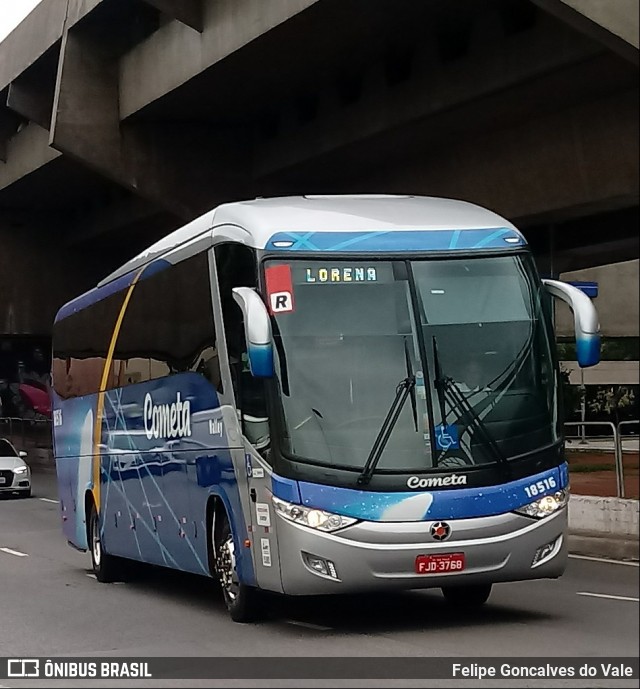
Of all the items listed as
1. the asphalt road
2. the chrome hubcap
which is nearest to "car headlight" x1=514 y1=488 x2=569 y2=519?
the asphalt road

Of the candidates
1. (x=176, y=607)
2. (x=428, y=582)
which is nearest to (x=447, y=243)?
(x=428, y=582)

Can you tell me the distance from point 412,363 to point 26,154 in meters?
29.2

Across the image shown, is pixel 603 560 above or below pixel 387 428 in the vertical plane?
below

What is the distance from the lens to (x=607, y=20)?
16438 millimetres

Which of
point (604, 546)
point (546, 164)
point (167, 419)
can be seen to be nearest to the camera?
point (167, 419)

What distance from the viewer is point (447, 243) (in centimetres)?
1104

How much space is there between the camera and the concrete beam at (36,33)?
30.2 meters

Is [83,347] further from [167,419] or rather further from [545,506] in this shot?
[545,506]

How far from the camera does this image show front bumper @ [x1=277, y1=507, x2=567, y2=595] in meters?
10.1

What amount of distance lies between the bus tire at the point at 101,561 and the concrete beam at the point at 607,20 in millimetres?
8088

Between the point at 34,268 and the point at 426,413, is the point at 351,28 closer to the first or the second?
the point at 426,413

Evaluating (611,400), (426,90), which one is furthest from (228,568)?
(611,400)

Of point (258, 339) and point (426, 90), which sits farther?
point (426, 90)

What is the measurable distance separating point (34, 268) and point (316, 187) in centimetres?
2162
